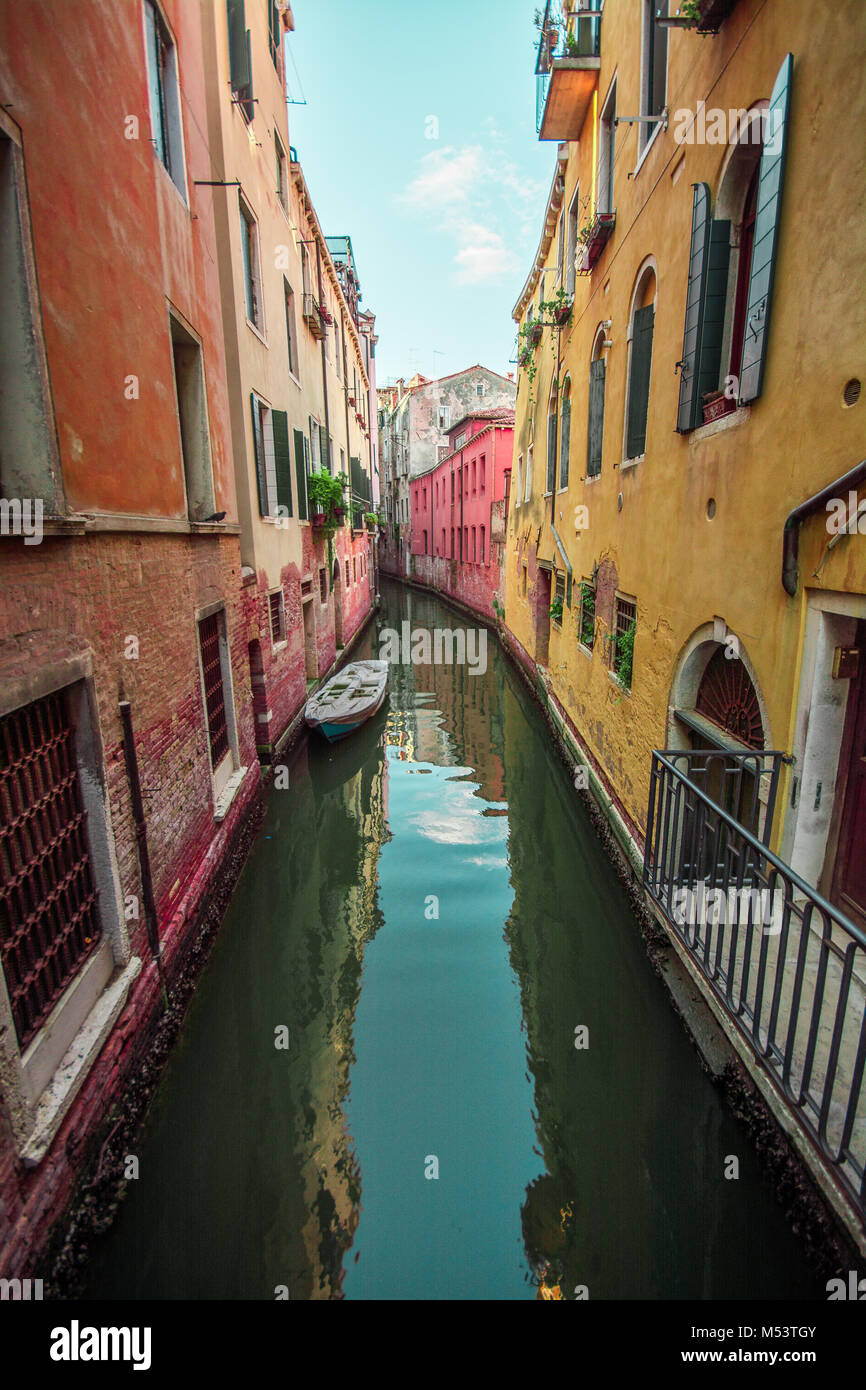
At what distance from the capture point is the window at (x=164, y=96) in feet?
17.2

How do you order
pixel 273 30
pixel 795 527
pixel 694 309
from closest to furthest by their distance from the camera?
pixel 795 527 < pixel 694 309 < pixel 273 30

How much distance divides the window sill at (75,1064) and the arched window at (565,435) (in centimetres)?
927

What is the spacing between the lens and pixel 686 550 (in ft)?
16.4

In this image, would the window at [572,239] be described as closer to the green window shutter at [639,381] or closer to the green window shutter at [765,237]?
the green window shutter at [639,381]

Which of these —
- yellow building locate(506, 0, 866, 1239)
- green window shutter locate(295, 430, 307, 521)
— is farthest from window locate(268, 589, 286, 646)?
yellow building locate(506, 0, 866, 1239)

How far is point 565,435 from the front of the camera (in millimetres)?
10805

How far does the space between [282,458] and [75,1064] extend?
8.35m

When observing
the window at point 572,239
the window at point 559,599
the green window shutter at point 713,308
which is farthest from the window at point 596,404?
the green window shutter at point 713,308

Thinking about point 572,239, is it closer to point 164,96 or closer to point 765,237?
point 164,96

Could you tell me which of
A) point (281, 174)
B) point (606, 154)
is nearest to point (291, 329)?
point (281, 174)

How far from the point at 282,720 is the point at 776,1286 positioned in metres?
8.31
